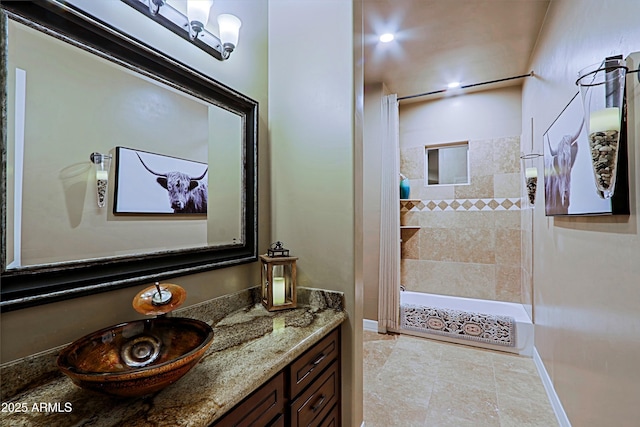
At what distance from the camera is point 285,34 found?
1.83 m

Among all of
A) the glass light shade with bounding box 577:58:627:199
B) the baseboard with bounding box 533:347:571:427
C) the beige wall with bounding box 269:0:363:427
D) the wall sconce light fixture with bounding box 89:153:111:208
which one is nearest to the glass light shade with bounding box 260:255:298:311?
the beige wall with bounding box 269:0:363:427

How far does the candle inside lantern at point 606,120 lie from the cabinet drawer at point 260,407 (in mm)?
1542

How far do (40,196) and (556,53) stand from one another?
301 cm

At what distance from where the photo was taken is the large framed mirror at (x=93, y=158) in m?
0.88

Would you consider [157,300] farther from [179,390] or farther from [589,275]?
[589,275]

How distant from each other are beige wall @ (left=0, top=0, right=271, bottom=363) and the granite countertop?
0.25 feet

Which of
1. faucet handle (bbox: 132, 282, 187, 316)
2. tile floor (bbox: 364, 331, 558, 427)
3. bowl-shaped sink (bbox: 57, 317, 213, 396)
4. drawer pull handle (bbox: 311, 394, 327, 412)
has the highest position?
faucet handle (bbox: 132, 282, 187, 316)

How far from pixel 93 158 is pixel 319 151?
1041 millimetres

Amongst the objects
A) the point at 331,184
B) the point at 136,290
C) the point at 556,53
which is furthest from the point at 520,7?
the point at 136,290

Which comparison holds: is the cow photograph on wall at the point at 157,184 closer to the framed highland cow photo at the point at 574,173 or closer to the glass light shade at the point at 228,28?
the glass light shade at the point at 228,28

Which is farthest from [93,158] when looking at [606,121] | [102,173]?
[606,121]

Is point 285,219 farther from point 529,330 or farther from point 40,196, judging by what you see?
point 529,330

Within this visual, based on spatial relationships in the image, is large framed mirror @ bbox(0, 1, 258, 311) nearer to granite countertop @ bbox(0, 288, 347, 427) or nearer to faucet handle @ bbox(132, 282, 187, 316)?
faucet handle @ bbox(132, 282, 187, 316)

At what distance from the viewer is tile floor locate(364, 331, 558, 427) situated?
1.97m
